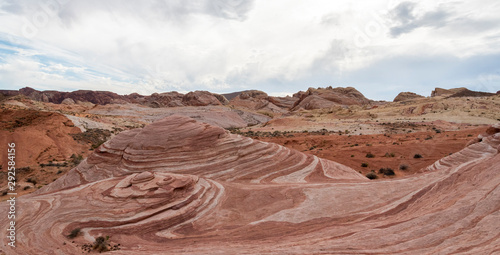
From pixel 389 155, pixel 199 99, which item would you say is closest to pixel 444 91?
pixel 199 99

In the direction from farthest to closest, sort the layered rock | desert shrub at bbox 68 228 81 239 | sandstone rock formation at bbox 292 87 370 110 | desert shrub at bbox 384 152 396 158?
1. sandstone rock formation at bbox 292 87 370 110
2. desert shrub at bbox 384 152 396 158
3. the layered rock
4. desert shrub at bbox 68 228 81 239

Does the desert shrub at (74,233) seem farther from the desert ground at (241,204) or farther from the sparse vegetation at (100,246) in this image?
the sparse vegetation at (100,246)

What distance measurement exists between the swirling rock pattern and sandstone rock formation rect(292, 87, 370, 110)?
8250cm

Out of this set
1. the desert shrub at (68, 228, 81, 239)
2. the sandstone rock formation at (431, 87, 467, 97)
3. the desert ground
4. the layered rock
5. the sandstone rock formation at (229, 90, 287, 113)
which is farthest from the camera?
the sandstone rock formation at (229, 90, 287, 113)

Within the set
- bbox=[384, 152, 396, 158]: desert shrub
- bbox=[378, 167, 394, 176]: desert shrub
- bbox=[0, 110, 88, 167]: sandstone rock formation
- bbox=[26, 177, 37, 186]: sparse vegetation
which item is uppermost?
bbox=[0, 110, 88, 167]: sandstone rock formation

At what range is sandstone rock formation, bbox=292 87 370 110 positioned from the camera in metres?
90.7

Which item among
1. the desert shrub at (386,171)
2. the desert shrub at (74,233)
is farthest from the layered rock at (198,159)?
the desert shrub at (386,171)

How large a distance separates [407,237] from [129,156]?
1018cm

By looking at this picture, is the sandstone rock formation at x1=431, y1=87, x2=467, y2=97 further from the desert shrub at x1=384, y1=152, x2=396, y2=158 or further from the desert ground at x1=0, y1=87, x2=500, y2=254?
the desert ground at x1=0, y1=87, x2=500, y2=254

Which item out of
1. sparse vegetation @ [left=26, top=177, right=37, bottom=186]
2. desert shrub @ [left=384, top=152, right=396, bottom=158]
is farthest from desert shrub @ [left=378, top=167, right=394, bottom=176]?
sparse vegetation @ [left=26, top=177, right=37, bottom=186]

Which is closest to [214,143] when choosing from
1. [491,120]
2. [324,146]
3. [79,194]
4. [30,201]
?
[79,194]

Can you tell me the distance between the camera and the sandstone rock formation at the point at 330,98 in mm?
90688

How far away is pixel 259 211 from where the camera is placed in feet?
24.5

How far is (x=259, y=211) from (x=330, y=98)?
92194 mm
